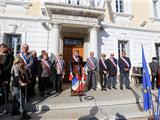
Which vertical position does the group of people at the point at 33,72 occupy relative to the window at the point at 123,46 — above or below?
below

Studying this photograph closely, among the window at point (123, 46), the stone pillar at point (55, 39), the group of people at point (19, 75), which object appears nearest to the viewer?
the group of people at point (19, 75)

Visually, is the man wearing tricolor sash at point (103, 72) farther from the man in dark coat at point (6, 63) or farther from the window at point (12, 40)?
the window at point (12, 40)

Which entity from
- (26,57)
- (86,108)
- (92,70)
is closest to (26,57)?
(26,57)

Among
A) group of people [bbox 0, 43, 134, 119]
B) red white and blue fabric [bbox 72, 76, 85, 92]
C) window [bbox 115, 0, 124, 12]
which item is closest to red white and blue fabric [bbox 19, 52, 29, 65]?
group of people [bbox 0, 43, 134, 119]

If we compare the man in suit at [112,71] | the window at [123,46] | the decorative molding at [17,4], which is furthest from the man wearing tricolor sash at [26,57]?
the window at [123,46]

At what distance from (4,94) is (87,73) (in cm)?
397

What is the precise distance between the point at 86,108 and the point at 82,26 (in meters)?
5.38

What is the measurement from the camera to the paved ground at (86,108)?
549 centimetres

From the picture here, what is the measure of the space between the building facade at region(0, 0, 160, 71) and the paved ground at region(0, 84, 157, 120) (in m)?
3.38

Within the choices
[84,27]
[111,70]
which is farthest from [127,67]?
[84,27]

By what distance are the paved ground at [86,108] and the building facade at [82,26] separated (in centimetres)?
338

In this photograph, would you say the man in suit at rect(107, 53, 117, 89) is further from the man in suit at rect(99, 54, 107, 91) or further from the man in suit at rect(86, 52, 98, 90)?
the man in suit at rect(86, 52, 98, 90)

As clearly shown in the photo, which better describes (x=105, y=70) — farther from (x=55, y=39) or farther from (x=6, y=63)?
(x=6, y=63)

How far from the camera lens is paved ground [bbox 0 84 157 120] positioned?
5.49 meters
